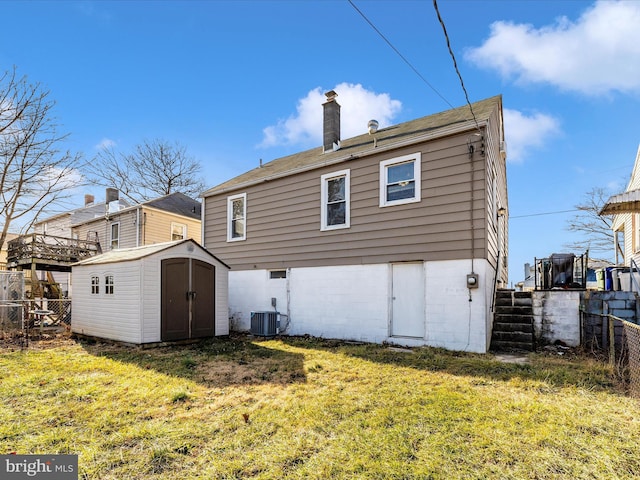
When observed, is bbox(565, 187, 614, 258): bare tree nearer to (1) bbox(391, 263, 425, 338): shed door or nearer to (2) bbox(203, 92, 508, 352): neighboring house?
(2) bbox(203, 92, 508, 352): neighboring house

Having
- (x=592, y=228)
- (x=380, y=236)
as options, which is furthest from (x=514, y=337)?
(x=592, y=228)

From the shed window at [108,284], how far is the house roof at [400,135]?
4.69m

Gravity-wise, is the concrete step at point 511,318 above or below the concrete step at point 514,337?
above

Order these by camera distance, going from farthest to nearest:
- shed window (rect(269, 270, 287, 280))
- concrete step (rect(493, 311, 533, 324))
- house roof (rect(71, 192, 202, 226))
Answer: house roof (rect(71, 192, 202, 226)) < shed window (rect(269, 270, 287, 280)) < concrete step (rect(493, 311, 533, 324))

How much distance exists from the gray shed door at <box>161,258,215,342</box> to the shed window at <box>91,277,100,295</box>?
2.57 meters

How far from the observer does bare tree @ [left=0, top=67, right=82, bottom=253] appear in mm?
12766

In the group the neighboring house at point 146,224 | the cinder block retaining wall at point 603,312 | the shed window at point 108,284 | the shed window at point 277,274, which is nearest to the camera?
the cinder block retaining wall at point 603,312

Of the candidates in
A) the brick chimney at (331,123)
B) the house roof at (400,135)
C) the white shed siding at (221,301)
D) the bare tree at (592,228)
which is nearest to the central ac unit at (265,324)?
the white shed siding at (221,301)

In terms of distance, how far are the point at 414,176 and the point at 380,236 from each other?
1698mm

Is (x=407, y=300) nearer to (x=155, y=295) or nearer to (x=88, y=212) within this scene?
(x=155, y=295)

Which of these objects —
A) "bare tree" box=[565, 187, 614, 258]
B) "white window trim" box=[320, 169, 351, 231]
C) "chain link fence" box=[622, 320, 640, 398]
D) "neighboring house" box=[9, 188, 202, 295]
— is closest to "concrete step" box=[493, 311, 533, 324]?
"chain link fence" box=[622, 320, 640, 398]

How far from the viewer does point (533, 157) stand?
1505cm

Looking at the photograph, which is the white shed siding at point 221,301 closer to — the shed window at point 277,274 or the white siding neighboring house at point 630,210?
the shed window at point 277,274

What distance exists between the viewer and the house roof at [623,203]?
682 centimetres
